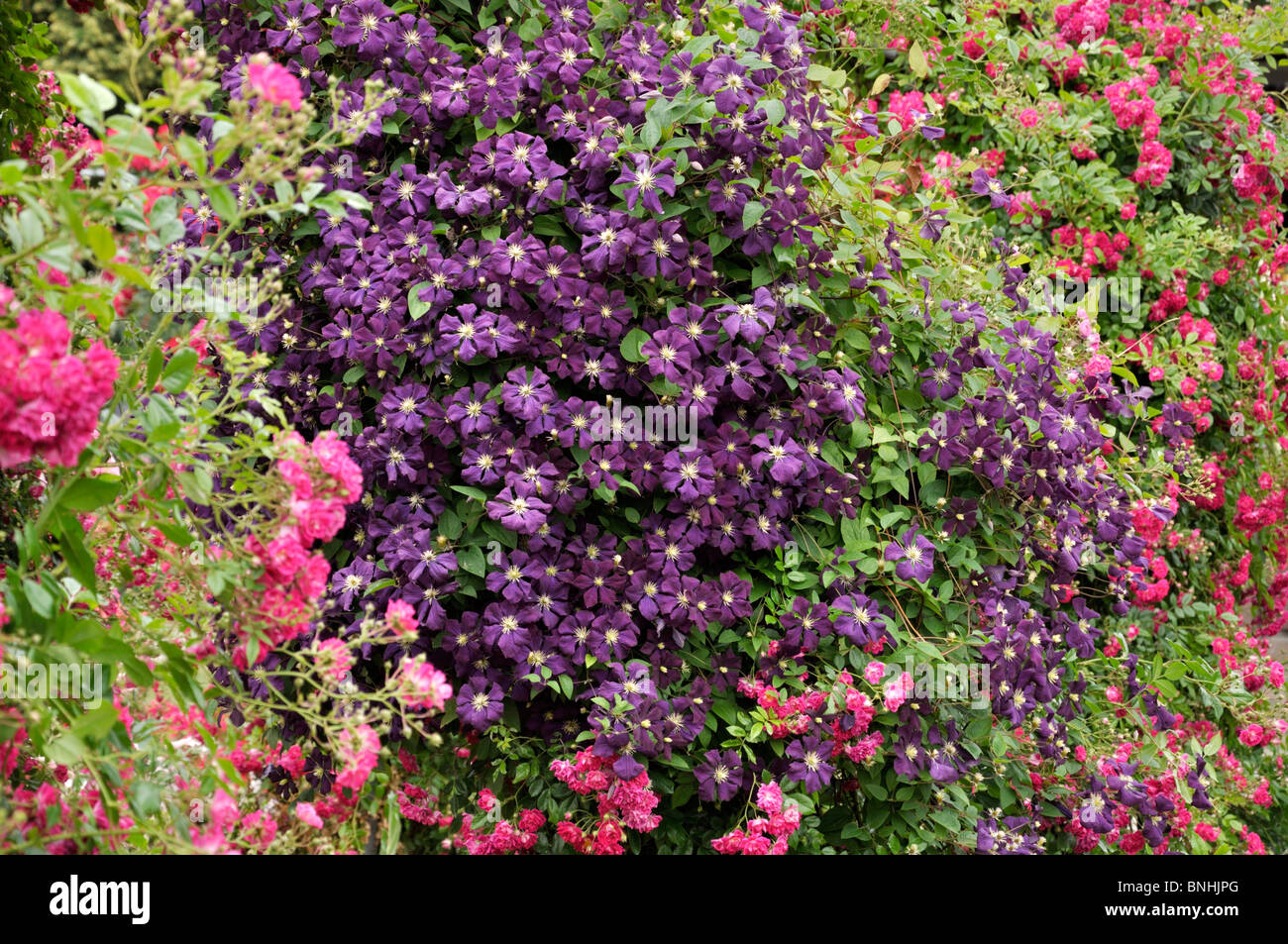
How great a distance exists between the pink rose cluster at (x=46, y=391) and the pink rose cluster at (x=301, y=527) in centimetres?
30

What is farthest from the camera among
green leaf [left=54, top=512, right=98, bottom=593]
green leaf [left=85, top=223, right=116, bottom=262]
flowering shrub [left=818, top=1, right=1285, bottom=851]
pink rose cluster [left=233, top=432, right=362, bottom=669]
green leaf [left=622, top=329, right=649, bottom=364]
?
flowering shrub [left=818, top=1, right=1285, bottom=851]

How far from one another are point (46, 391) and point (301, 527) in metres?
0.40

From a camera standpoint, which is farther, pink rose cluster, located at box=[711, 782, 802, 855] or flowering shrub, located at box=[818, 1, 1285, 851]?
flowering shrub, located at box=[818, 1, 1285, 851]

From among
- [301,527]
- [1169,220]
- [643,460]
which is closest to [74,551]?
[301,527]

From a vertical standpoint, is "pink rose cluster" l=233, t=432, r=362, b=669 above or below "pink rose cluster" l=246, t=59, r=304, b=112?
below

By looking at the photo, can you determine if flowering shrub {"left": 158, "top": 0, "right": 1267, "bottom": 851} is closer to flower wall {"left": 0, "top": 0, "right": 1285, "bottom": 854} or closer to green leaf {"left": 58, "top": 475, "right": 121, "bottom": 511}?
flower wall {"left": 0, "top": 0, "right": 1285, "bottom": 854}

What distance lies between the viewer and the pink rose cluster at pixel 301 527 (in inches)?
53.6

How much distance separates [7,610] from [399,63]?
4.76 ft

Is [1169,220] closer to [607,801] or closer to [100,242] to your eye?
[607,801]

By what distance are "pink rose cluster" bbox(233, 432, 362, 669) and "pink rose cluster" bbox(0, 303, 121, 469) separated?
0.30m

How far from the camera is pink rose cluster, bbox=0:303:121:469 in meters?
1.03

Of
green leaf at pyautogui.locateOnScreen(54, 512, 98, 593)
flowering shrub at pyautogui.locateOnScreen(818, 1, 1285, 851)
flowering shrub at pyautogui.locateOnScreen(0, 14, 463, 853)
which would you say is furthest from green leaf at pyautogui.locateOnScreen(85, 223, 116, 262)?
flowering shrub at pyautogui.locateOnScreen(818, 1, 1285, 851)

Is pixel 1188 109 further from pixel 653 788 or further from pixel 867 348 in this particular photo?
pixel 653 788
